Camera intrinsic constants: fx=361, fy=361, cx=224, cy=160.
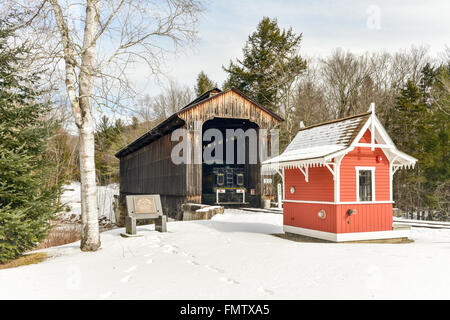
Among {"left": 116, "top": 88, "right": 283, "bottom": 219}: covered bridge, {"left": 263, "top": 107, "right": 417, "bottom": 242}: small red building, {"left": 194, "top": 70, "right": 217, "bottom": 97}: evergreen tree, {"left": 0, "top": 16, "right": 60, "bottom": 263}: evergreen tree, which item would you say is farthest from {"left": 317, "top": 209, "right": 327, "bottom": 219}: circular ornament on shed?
{"left": 194, "top": 70, "right": 217, "bottom": 97}: evergreen tree

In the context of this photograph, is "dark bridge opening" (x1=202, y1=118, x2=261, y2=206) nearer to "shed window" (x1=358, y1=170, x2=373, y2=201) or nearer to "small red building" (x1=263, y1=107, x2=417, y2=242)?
"small red building" (x1=263, y1=107, x2=417, y2=242)

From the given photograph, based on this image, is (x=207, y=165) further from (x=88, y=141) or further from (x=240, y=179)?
(x=88, y=141)

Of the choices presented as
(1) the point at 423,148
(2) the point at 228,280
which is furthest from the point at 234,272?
(1) the point at 423,148

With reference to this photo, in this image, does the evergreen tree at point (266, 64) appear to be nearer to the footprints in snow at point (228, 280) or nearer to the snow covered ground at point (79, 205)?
the snow covered ground at point (79, 205)

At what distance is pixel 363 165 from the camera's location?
10.6 m

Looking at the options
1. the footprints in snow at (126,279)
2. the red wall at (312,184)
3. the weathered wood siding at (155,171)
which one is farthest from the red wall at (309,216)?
the weathered wood siding at (155,171)

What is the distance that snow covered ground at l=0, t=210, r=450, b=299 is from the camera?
530 centimetres

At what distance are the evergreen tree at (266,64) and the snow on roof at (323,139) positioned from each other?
2288 cm

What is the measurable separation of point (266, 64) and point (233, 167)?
53.5 feet

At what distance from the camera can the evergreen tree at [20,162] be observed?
8281 mm

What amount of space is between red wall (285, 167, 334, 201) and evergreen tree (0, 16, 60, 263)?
7.10 m
